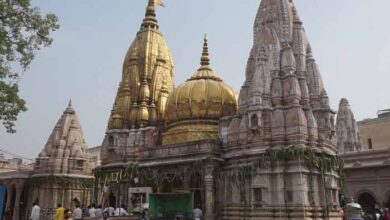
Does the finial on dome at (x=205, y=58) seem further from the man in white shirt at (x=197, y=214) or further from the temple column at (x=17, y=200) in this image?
the temple column at (x=17, y=200)

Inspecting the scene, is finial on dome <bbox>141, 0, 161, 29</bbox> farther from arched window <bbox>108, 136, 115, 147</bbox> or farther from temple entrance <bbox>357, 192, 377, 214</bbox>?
temple entrance <bbox>357, 192, 377, 214</bbox>

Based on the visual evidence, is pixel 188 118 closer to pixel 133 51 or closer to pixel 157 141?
pixel 157 141

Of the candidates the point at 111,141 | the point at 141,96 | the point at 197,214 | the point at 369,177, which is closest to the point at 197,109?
the point at 141,96

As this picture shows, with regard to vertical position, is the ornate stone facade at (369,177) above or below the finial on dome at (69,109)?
below

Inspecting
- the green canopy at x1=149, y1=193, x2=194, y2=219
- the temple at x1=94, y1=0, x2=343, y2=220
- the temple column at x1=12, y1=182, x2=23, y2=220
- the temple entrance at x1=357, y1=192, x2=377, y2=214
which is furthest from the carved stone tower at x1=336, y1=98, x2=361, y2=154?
the temple column at x1=12, y1=182, x2=23, y2=220

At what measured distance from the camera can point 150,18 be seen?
40.2 m

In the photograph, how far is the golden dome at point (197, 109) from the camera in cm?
2823

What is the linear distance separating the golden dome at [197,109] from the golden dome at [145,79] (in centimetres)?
312

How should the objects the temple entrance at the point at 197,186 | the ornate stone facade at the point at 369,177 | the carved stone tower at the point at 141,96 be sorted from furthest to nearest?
1. the ornate stone facade at the point at 369,177
2. the carved stone tower at the point at 141,96
3. the temple entrance at the point at 197,186

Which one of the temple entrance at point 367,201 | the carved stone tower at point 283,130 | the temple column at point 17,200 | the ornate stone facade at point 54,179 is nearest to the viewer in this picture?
the carved stone tower at point 283,130

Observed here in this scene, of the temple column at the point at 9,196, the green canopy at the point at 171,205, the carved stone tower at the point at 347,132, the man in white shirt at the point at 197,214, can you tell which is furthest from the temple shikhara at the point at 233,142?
the carved stone tower at the point at 347,132

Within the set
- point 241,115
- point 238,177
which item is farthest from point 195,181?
point 241,115

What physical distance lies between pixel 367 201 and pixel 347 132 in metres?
8.07

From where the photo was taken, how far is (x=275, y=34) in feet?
83.6
